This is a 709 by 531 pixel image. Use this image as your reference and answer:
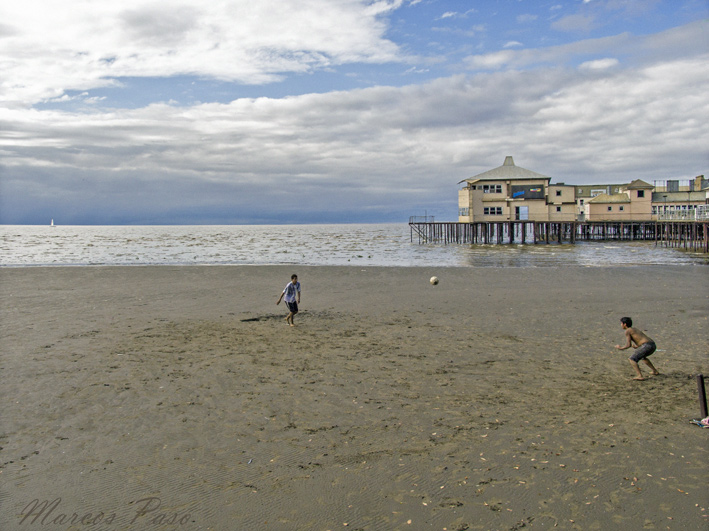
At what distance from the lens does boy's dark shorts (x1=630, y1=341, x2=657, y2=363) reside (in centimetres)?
880

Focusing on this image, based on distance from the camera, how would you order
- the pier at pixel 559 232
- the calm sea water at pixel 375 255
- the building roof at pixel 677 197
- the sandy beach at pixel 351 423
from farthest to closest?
the building roof at pixel 677 197, the pier at pixel 559 232, the calm sea water at pixel 375 255, the sandy beach at pixel 351 423

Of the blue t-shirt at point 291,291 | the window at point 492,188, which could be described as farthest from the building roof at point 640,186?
the blue t-shirt at point 291,291

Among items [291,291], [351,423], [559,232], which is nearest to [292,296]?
[291,291]

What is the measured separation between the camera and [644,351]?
887 centimetres

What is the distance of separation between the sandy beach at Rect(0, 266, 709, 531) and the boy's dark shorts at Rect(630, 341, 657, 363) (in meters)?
0.48

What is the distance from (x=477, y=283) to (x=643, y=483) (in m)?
17.6

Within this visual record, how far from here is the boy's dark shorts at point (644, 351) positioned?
8.80 meters

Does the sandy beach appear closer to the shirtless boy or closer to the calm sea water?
the shirtless boy

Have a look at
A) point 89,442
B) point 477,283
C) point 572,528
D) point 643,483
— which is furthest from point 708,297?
point 89,442

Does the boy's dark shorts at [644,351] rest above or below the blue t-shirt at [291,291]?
below

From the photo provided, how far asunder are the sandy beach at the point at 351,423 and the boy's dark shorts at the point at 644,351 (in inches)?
18.9

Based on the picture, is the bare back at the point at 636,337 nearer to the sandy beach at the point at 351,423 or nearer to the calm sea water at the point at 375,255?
the sandy beach at the point at 351,423

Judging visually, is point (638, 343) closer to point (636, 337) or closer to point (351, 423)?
point (636, 337)

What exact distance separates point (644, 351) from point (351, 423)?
5451 mm
